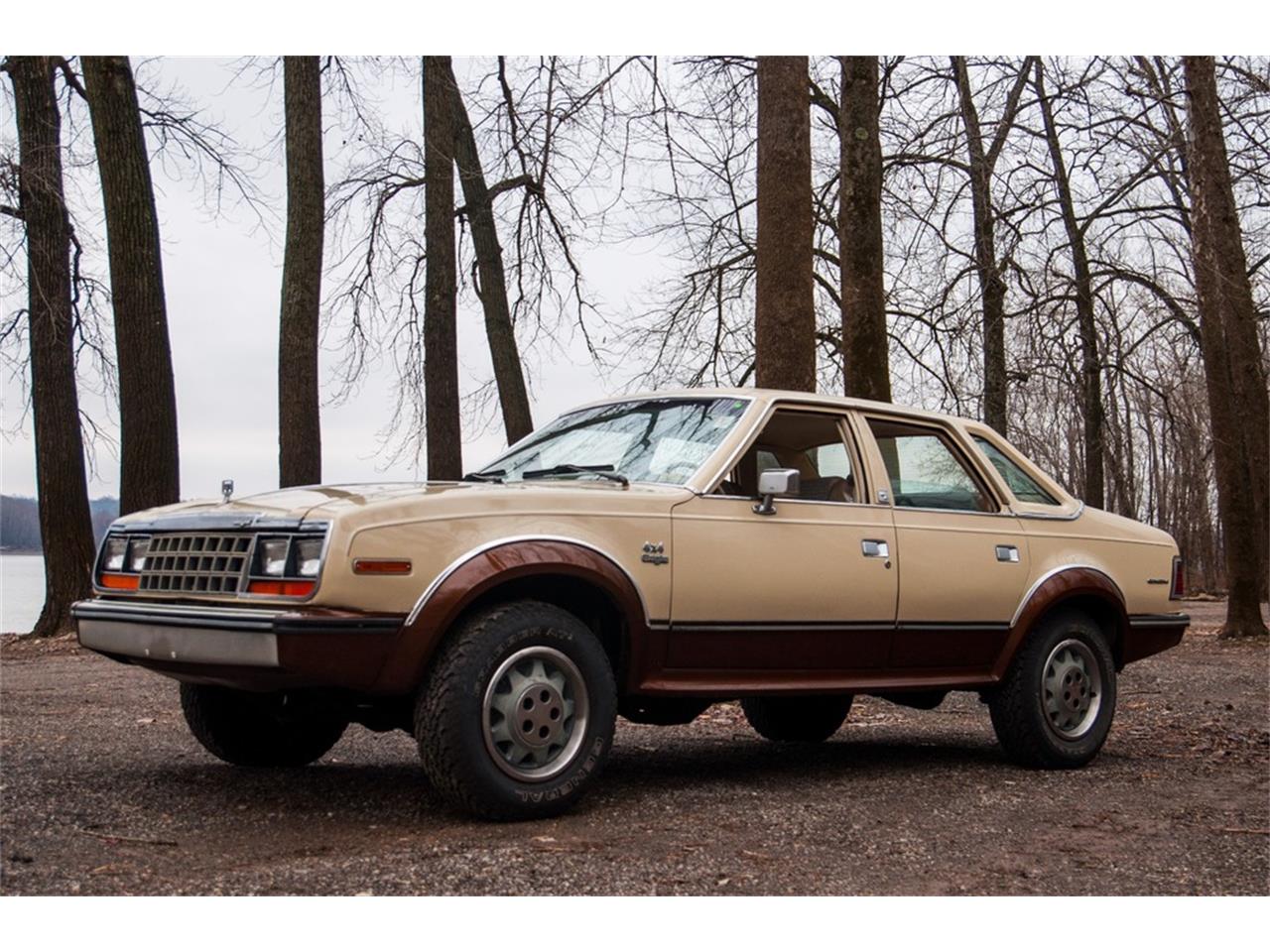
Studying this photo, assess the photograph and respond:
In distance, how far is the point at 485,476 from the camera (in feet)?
21.7

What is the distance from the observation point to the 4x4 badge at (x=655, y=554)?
5727 mm

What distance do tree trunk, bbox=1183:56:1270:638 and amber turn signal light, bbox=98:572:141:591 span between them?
1354cm

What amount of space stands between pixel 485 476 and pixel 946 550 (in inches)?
92.0

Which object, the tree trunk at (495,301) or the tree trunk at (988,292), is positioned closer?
the tree trunk at (988,292)

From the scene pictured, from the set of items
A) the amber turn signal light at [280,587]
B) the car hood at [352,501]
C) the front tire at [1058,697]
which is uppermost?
the car hood at [352,501]

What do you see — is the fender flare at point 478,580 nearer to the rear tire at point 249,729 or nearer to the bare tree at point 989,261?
the rear tire at point 249,729

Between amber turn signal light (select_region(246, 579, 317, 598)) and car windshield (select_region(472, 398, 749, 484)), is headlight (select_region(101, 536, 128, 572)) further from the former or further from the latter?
car windshield (select_region(472, 398, 749, 484))

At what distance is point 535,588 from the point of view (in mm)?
5594

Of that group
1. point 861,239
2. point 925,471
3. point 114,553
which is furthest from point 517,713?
point 861,239

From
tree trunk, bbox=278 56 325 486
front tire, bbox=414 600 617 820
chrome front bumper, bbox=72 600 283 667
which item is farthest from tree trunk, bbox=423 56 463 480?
front tire, bbox=414 600 617 820

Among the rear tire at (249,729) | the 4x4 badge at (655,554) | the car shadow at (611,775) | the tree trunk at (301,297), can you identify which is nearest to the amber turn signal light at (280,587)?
the car shadow at (611,775)

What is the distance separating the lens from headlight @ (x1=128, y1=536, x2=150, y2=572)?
5.74 m

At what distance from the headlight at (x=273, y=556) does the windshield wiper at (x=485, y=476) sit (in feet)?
4.93

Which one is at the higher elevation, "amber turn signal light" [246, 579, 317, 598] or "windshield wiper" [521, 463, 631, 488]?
"windshield wiper" [521, 463, 631, 488]
